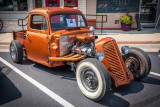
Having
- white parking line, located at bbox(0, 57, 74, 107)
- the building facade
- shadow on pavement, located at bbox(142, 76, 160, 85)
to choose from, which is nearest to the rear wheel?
white parking line, located at bbox(0, 57, 74, 107)

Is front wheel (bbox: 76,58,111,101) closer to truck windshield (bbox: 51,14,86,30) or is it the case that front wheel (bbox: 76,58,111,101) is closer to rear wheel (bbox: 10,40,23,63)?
truck windshield (bbox: 51,14,86,30)

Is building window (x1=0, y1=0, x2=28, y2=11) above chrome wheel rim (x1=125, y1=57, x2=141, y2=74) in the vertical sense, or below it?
above

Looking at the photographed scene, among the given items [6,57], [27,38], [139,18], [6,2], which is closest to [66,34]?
[27,38]

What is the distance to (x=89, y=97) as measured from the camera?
362 centimetres

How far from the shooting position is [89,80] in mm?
3676

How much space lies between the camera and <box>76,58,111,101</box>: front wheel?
329 centimetres

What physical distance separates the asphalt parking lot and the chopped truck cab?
0.27 m

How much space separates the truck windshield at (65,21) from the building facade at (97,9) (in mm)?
6953

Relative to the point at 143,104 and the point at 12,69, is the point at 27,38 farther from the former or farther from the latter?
the point at 143,104

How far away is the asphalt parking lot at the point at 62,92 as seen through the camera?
3523mm

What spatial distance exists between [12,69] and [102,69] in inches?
135

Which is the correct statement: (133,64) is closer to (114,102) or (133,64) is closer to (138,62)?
(138,62)

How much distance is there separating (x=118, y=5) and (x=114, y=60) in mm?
9407

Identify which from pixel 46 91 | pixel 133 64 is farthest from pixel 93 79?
pixel 133 64
